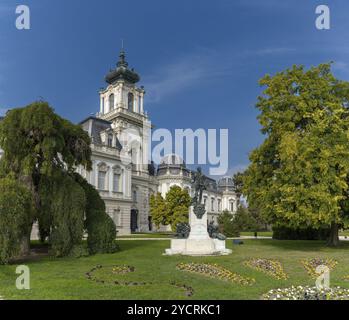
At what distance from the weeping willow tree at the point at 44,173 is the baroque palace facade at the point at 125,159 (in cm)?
1853

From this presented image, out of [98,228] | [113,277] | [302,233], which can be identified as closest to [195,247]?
[98,228]

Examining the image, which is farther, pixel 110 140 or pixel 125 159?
pixel 125 159

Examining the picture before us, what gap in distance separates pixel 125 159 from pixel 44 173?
32.1 m

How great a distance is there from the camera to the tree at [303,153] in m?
18.1

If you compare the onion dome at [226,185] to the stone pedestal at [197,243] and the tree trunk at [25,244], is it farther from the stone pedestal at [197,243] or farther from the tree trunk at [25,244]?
the tree trunk at [25,244]

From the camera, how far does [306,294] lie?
Answer: 8672mm

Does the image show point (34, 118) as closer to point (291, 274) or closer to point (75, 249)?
point (75, 249)

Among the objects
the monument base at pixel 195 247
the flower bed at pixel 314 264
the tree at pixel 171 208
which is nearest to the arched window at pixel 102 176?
the tree at pixel 171 208

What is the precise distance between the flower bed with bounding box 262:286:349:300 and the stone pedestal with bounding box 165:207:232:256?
9.28m

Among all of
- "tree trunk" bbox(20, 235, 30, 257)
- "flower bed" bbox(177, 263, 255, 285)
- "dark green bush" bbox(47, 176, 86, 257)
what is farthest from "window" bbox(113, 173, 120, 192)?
"flower bed" bbox(177, 263, 255, 285)

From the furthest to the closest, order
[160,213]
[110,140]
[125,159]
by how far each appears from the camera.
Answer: [125,159]
[110,140]
[160,213]

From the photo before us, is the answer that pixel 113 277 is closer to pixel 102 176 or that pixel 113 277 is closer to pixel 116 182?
pixel 102 176

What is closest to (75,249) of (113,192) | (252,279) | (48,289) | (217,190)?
(48,289)

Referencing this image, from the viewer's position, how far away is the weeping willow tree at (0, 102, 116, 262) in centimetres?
1650
